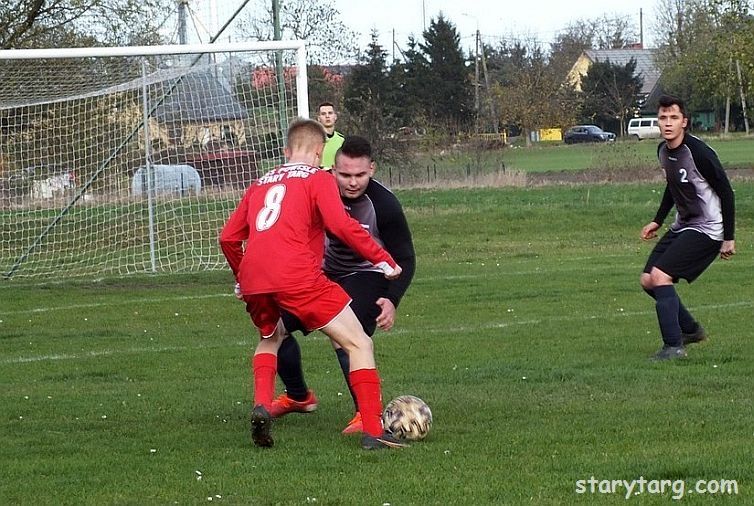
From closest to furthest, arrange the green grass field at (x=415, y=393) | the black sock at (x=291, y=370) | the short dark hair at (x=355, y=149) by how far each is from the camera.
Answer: the green grass field at (x=415, y=393), the short dark hair at (x=355, y=149), the black sock at (x=291, y=370)

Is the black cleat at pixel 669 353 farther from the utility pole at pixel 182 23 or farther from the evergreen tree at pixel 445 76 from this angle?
the evergreen tree at pixel 445 76

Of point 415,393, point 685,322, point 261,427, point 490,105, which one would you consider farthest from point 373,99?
point 490,105

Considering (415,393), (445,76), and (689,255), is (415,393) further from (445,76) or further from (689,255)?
(445,76)

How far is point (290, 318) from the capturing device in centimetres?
674

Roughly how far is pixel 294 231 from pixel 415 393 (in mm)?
2255

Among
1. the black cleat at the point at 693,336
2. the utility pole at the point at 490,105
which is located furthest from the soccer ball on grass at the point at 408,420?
the utility pole at the point at 490,105

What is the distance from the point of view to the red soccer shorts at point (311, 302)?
642 cm

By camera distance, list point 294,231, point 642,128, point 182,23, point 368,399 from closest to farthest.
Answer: point 294,231 → point 368,399 → point 182,23 → point 642,128

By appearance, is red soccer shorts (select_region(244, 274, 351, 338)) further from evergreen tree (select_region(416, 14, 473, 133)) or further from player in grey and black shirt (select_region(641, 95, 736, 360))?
evergreen tree (select_region(416, 14, 473, 133))

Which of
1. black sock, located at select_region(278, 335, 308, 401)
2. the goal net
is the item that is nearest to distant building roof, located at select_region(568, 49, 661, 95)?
the goal net

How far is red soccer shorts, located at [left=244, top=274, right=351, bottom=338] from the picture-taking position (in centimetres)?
642

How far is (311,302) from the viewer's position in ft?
21.1

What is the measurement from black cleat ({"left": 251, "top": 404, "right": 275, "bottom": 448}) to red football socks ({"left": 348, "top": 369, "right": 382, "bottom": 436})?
0.48m

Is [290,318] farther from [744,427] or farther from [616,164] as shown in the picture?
[616,164]
